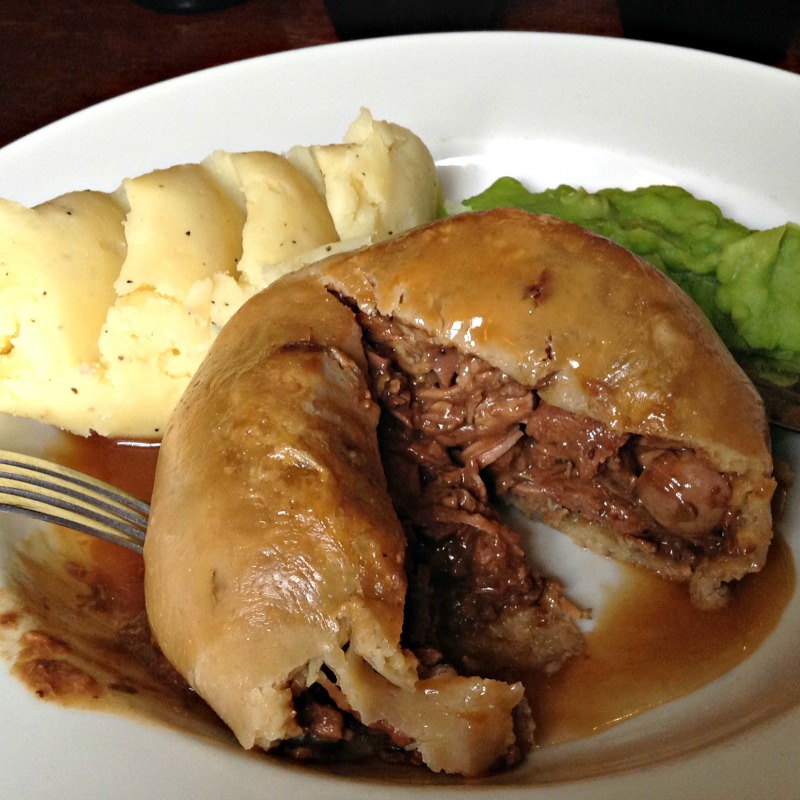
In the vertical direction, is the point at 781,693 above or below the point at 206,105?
below

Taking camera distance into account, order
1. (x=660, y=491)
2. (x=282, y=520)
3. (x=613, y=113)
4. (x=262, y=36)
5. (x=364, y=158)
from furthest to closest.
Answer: (x=262, y=36) < (x=613, y=113) < (x=364, y=158) < (x=660, y=491) < (x=282, y=520)

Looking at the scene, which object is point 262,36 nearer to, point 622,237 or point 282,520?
point 622,237

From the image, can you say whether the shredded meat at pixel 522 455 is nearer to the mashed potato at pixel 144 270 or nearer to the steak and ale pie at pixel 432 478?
the steak and ale pie at pixel 432 478

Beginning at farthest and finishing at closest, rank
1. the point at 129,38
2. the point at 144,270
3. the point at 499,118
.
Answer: the point at 129,38 → the point at 499,118 → the point at 144,270

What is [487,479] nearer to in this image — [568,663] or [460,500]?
[460,500]

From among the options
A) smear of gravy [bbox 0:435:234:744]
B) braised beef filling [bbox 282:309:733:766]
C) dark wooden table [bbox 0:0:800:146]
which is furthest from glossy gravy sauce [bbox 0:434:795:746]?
dark wooden table [bbox 0:0:800:146]

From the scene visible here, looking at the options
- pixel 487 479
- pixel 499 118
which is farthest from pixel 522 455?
pixel 499 118

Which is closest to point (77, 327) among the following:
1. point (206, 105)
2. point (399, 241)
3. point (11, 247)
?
point (11, 247)
